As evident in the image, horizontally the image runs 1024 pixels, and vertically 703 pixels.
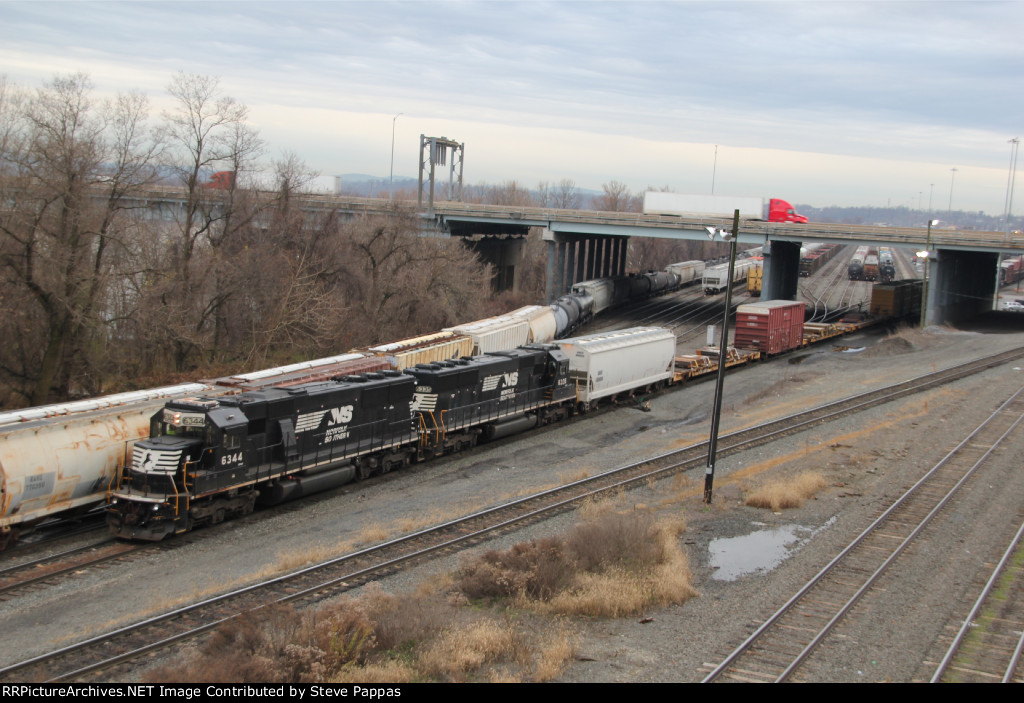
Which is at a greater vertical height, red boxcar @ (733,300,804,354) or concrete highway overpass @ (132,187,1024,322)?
concrete highway overpass @ (132,187,1024,322)

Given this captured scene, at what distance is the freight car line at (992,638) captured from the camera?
12.1m

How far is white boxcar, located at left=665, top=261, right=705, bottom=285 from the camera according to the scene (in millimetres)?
86562

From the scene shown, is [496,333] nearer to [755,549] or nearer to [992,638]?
[755,549]

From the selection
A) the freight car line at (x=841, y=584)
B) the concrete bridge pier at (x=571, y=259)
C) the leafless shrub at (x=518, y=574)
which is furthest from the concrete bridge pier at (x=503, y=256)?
the leafless shrub at (x=518, y=574)

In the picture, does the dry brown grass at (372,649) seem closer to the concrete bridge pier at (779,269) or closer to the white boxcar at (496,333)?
the white boxcar at (496,333)

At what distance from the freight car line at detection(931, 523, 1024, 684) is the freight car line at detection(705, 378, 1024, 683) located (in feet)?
5.92

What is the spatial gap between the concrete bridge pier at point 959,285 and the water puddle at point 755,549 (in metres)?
44.0

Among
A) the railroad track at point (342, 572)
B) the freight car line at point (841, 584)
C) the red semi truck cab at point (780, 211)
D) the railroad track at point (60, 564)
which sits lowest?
the railroad track at point (60, 564)

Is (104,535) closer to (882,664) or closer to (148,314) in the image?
(882,664)

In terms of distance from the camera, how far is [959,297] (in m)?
64.6

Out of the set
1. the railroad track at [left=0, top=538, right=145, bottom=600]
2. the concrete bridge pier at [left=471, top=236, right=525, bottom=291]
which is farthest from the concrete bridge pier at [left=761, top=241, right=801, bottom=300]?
the railroad track at [left=0, top=538, right=145, bottom=600]

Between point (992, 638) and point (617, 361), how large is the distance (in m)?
22.8

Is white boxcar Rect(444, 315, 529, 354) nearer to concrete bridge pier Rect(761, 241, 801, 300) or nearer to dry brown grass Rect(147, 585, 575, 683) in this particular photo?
dry brown grass Rect(147, 585, 575, 683)

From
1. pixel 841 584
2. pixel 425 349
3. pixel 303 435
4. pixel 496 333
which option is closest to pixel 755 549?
pixel 841 584
